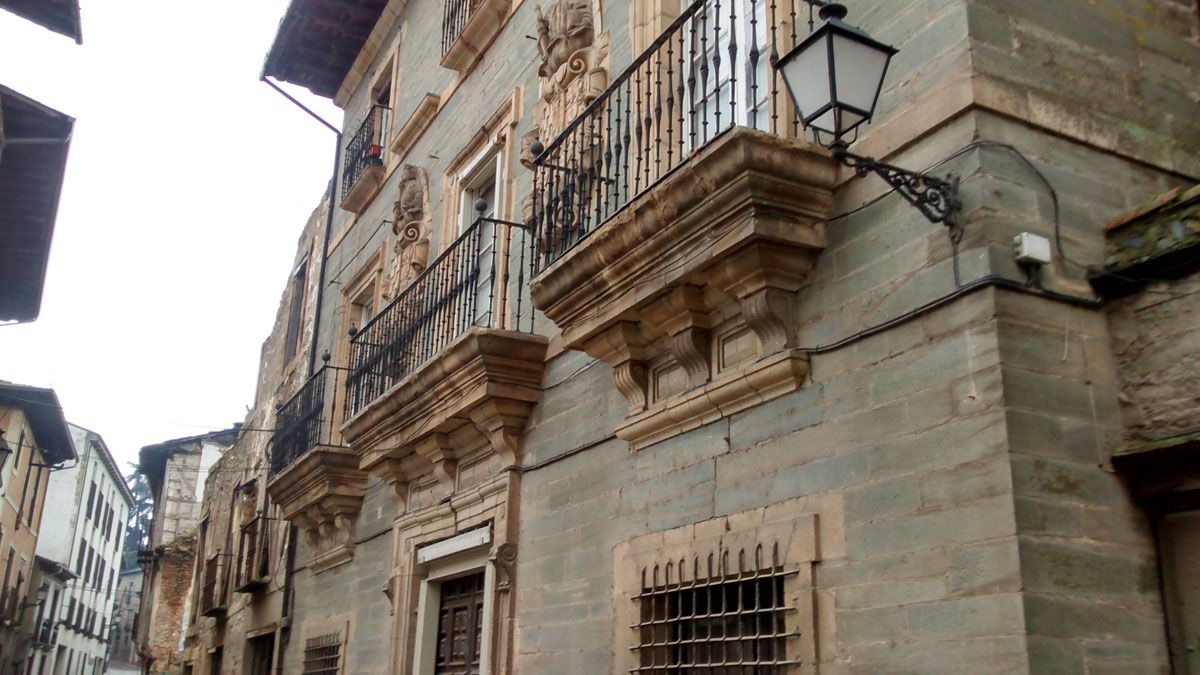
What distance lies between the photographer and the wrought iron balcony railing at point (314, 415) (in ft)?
38.2

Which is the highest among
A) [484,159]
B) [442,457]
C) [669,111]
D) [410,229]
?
[484,159]

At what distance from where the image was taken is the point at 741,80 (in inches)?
225

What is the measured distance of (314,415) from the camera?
11.6m

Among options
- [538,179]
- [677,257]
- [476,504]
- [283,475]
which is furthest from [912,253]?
[283,475]

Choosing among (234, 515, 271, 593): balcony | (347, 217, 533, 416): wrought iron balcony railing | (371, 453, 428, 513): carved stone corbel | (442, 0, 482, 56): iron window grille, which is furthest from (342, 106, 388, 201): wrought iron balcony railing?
(234, 515, 271, 593): balcony

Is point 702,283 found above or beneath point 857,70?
beneath

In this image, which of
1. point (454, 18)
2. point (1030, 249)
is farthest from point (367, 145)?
point (1030, 249)

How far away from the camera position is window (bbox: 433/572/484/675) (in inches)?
307

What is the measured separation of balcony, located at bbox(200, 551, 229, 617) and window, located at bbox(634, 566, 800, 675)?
39.3ft

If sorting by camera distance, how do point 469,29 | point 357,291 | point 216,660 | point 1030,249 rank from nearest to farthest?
1. point 1030,249
2. point 469,29
3. point 357,291
4. point 216,660

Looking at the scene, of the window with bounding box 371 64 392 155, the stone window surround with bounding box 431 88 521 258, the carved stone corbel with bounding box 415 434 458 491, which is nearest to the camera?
the carved stone corbel with bounding box 415 434 458 491

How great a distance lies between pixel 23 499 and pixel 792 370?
1138 inches

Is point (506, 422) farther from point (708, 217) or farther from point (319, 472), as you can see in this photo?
point (319, 472)

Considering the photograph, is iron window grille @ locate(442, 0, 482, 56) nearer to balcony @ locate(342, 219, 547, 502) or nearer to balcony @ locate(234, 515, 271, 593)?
balcony @ locate(342, 219, 547, 502)
